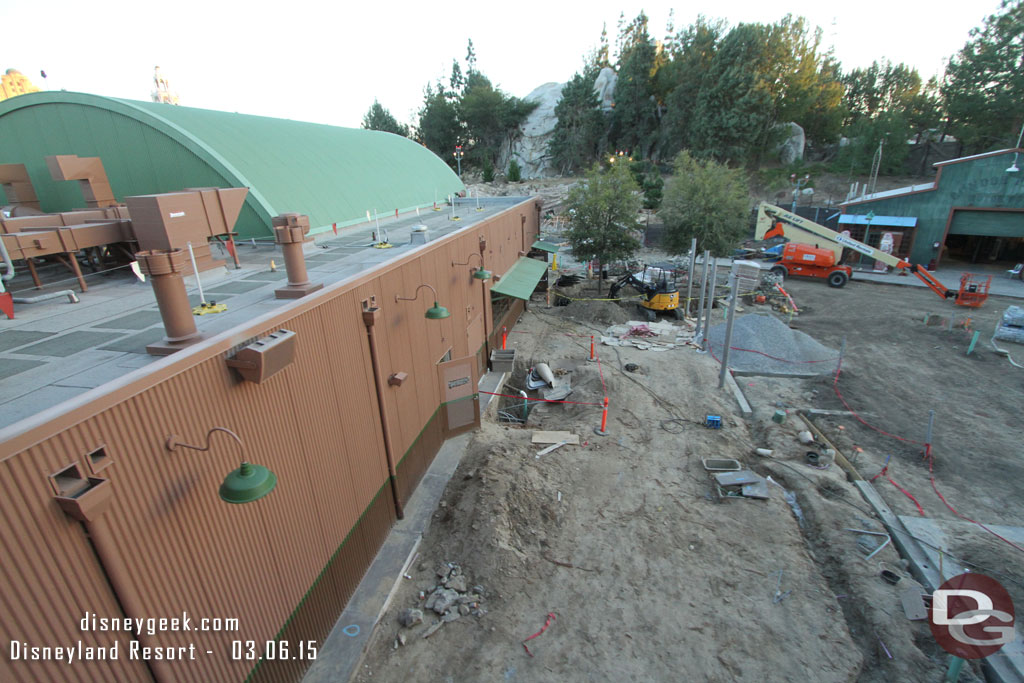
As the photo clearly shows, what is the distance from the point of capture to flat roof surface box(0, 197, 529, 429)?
4.98 m

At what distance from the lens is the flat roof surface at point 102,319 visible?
4977mm

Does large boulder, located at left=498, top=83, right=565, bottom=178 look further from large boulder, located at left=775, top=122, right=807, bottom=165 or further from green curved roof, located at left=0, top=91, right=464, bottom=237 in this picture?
green curved roof, located at left=0, top=91, right=464, bottom=237

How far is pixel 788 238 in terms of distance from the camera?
30.9 meters

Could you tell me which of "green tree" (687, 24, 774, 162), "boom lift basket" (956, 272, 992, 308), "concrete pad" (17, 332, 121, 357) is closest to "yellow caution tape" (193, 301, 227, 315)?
"concrete pad" (17, 332, 121, 357)

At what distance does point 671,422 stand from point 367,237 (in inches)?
426

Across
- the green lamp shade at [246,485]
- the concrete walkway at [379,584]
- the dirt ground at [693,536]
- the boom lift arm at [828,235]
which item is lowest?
the dirt ground at [693,536]

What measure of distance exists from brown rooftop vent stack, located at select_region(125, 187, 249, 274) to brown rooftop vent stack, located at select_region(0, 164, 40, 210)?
196 inches

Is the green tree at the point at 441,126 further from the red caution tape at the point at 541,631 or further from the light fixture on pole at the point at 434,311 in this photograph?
the red caution tape at the point at 541,631

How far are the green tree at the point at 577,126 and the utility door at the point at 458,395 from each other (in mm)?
65204

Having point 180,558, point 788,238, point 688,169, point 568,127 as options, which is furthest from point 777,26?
point 180,558

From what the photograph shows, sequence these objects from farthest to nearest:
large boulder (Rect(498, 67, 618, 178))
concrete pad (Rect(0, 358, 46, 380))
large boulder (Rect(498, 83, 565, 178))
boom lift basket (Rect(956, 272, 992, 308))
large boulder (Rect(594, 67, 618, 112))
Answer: large boulder (Rect(498, 83, 565, 178)) → large boulder (Rect(498, 67, 618, 178)) → large boulder (Rect(594, 67, 618, 112)) → boom lift basket (Rect(956, 272, 992, 308)) → concrete pad (Rect(0, 358, 46, 380))

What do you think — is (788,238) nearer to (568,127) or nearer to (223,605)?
(223,605)

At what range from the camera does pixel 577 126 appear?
2800 inches

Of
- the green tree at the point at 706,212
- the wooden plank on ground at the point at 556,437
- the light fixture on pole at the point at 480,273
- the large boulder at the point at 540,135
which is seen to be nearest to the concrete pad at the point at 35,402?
the light fixture on pole at the point at 480,273
